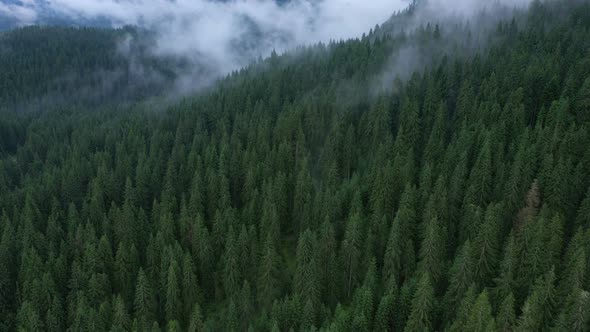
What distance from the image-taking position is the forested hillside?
51375 millimetres

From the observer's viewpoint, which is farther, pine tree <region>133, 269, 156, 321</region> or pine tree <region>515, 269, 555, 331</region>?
pine tree <region>133, 269, 156, 321</region>

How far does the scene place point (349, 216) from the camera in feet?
233

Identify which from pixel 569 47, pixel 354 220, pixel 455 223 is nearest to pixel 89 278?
pixel 354 220

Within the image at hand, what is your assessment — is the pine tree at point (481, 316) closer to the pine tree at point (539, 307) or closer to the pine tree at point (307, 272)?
the pine tree at point (539, 307)

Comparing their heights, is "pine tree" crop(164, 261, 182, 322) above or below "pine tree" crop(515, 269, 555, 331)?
below

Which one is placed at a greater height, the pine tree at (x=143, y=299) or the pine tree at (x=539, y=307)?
the pine tree at (x=539, y=307)

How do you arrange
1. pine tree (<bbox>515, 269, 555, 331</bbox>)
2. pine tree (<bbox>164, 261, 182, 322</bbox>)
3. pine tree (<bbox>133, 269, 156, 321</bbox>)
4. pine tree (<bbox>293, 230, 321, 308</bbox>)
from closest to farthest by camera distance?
1. pine tree (<bbox>515, 269, 555, 331</bbox>)
2. pine tree (<bbox>293, 230, 321, 308</bbox>)
3. pine tree (<bbox>133, 269, 156, 321</bbox>)
4. pine tree (<bbox>164, 261, 182, 322</bbox>)

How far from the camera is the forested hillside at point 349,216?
51375 millimetres

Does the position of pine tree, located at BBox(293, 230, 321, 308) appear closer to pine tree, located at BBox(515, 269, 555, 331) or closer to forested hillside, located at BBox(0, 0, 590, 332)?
forested hillside, located at BBox(0, 0, 590, 332)

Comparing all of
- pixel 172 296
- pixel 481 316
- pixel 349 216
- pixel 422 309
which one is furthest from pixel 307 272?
pixel 481 316

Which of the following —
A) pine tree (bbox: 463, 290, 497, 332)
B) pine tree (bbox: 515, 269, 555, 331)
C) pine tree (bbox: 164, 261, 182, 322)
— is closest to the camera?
pine tree (bbox: 515, 269, 555, 331)

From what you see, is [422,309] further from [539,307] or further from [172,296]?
[172,296]

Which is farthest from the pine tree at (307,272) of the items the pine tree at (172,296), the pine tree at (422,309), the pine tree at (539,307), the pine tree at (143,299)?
the pine tree at (539,307)

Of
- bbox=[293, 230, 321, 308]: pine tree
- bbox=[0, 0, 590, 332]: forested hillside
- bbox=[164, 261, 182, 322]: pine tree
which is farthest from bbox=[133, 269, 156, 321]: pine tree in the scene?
bbox=[293, 230, 321, 308]: pine tree
